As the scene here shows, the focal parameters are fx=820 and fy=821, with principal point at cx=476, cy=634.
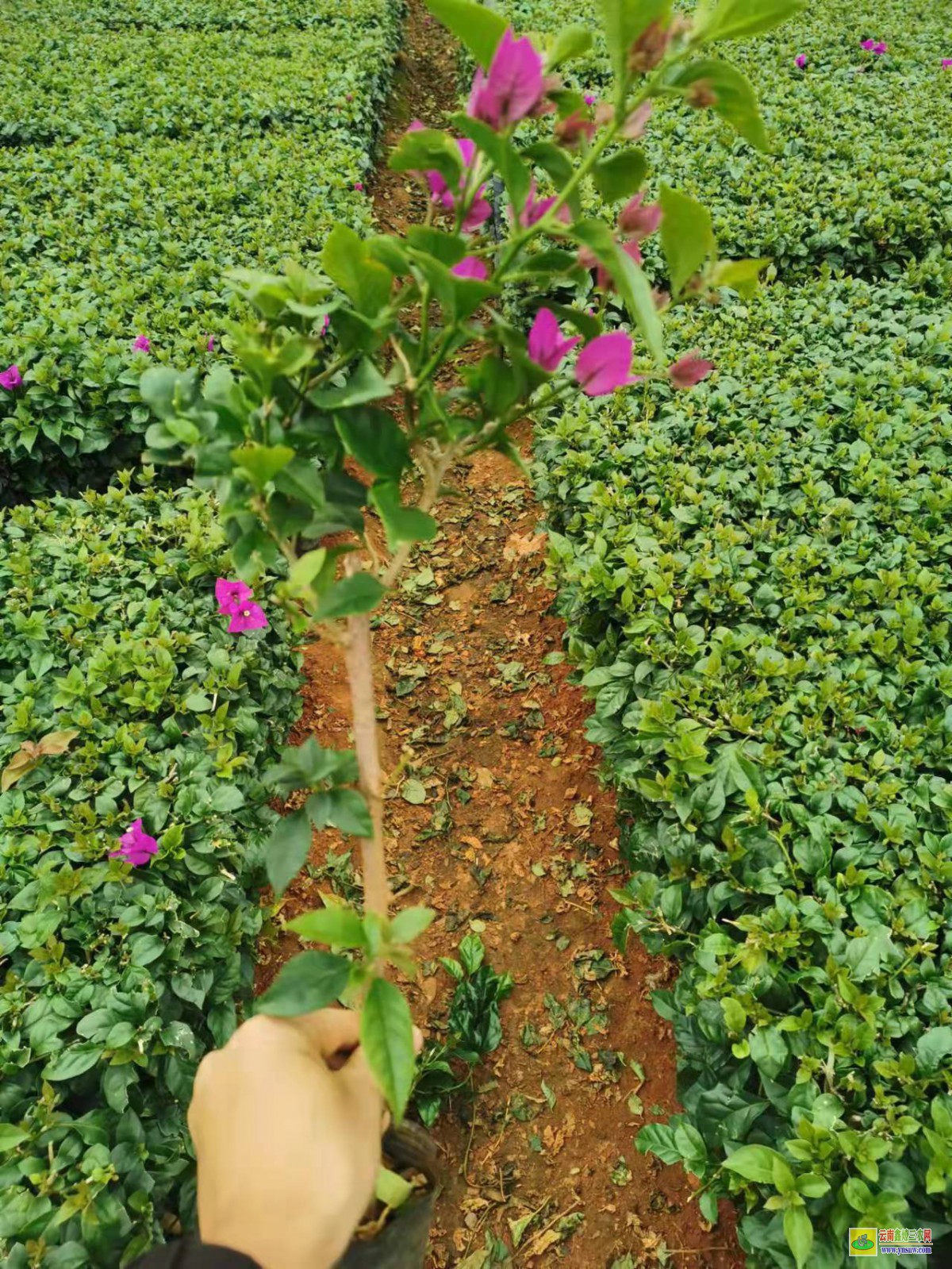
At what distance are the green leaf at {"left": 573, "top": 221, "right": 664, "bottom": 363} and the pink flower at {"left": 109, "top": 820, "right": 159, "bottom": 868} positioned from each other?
141 cm

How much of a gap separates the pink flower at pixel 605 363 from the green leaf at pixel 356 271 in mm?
187

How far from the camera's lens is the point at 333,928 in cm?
76

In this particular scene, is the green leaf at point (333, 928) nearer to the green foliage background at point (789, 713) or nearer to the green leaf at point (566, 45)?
the green leaf at point (566, 45)

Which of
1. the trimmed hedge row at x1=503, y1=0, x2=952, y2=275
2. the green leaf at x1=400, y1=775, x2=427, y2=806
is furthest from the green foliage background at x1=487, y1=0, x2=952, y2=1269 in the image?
the green leaf at x1=400, y1=775, x2=427, y2=806

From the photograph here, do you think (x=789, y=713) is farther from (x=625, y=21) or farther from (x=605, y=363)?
(x=625, y=21)

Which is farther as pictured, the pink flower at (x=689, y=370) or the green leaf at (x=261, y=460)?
the pink flower at (x=689, y=370)

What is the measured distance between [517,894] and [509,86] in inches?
84.9

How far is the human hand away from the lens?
2.78 ft

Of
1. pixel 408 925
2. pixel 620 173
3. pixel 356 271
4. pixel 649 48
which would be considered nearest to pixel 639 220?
pixel 620 173

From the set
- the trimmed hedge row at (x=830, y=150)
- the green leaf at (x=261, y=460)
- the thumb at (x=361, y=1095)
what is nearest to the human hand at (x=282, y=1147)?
the thumb at (x=361, y=1095)

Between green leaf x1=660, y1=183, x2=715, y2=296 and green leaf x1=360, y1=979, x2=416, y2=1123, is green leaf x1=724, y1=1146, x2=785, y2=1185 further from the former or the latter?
green leaf x1=660, y1=183, x2=715, y2=296

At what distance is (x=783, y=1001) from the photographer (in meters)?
1.51

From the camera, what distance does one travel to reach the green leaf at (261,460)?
2.22 ft

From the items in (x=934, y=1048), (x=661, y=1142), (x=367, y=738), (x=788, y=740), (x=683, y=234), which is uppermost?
(x=683, y=234)
